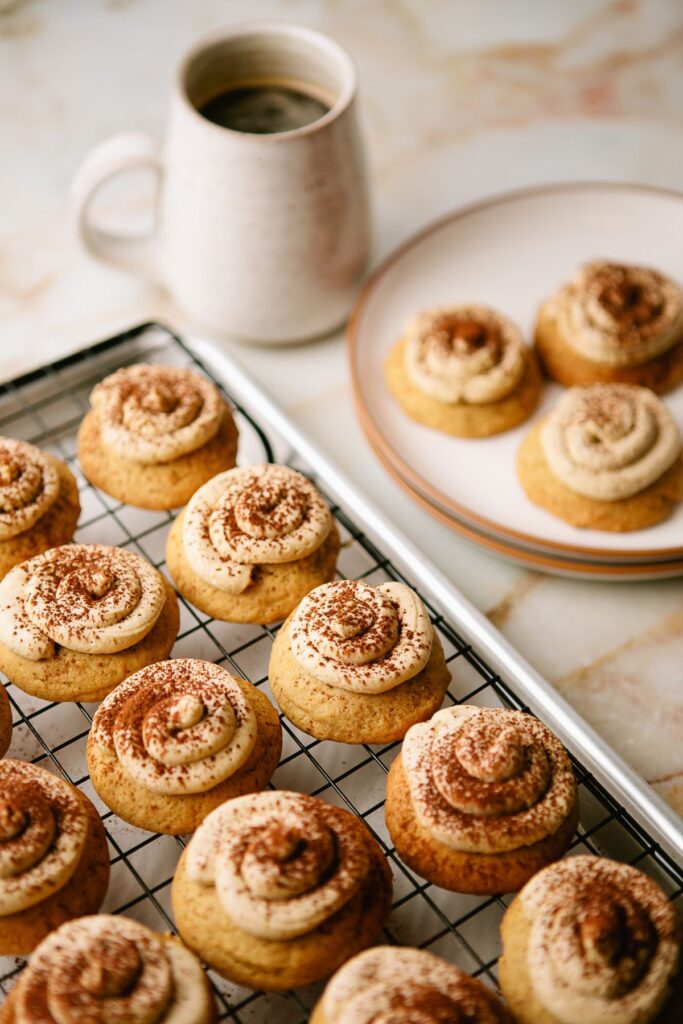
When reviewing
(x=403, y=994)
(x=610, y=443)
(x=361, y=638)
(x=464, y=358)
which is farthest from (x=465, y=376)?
(x=403, y=994)

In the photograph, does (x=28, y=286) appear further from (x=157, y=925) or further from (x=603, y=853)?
(x=603, y=853)

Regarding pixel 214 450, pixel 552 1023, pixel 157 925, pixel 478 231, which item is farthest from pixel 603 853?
pixel 478 231

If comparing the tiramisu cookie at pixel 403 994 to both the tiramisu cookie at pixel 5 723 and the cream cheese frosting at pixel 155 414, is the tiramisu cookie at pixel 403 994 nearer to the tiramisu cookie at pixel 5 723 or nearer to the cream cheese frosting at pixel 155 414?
the tiramisu cookie at pixel 5 723

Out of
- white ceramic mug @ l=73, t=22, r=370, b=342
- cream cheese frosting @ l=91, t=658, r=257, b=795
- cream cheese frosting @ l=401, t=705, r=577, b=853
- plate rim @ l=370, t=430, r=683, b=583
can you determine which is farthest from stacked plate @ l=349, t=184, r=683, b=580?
cream cheese frosting @ l=91, t=658, r=257, b=795

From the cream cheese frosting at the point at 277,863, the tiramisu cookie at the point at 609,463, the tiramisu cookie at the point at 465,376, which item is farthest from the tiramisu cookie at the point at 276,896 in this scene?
the tiramisu cookie at the point at 465,376

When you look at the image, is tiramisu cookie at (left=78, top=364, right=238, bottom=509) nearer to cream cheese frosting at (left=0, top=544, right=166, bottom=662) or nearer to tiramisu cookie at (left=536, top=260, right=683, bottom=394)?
cream cheese frosting at (left=0, top=544, right=166, bottom=662)
